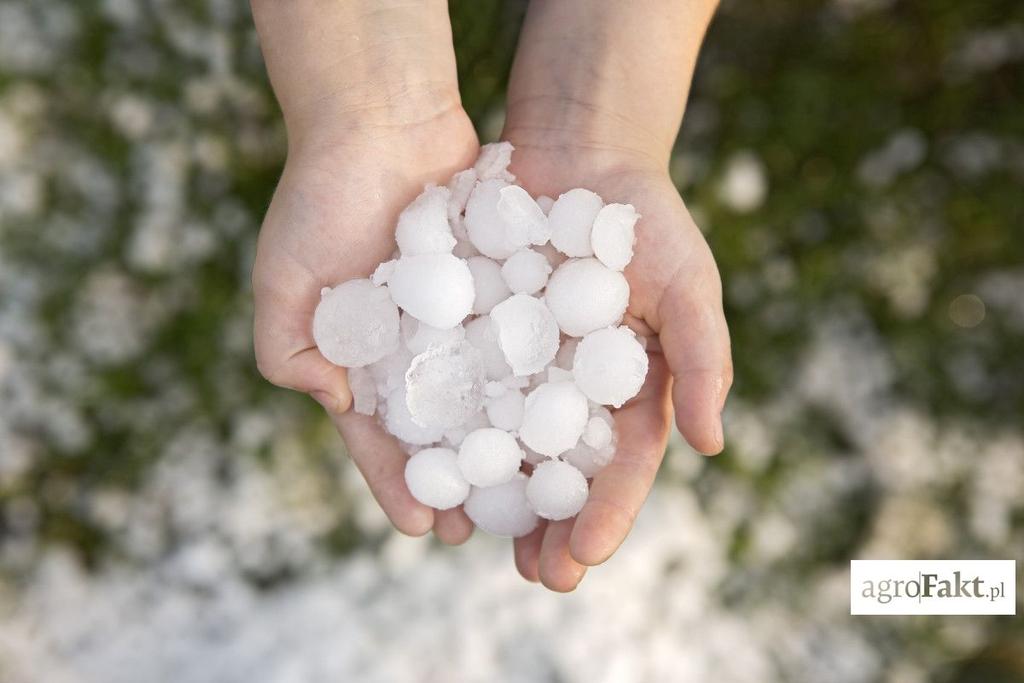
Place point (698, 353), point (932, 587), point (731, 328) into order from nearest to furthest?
1. point (698, 353)
2. point (932, 587)
3. point (731, 328)

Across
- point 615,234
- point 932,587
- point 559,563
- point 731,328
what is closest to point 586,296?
point 615,234

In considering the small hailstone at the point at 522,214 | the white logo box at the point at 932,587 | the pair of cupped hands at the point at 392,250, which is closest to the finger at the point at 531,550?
the pair of cupped hands at the point at 392,250

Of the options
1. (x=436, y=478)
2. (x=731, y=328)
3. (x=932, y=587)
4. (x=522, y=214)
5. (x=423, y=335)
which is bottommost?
(x=932, y=587)

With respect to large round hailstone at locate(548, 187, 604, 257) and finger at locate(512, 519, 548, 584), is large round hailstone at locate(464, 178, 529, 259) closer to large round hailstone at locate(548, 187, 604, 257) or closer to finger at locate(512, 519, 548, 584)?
large round hailstone at locate(548, 187, 604, 257)

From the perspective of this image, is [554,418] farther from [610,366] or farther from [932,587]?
[932,587]

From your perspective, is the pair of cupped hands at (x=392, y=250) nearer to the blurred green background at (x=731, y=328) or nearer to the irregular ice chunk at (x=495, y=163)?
the irregular ice chunk at (x=495, y=163)

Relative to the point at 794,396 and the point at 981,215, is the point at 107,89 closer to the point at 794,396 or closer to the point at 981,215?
the point at 794,396
